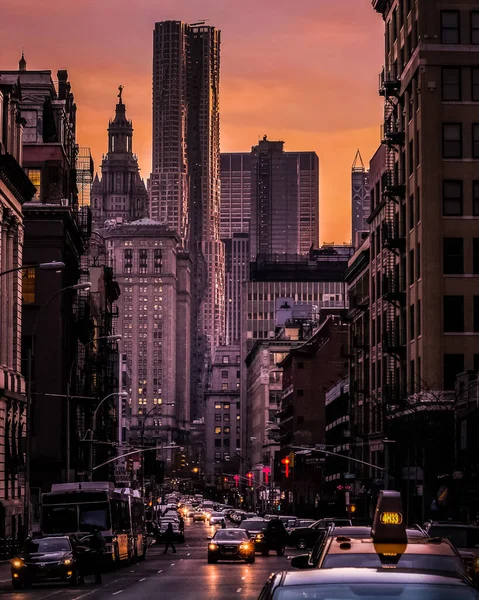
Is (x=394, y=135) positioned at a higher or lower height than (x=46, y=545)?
higher

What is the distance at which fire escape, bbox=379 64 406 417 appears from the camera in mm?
87312

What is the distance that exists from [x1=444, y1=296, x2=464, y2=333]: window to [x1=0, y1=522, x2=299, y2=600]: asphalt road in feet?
74.7

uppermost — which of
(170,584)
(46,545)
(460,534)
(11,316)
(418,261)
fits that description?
(418,261)

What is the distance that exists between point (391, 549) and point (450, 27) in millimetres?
74173

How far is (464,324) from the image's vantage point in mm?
80250

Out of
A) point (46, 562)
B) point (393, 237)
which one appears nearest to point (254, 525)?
point (393, 237)

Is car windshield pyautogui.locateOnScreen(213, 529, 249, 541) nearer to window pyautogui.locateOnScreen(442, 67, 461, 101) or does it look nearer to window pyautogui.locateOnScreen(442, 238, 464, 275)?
window pyautogui.locateOnScreen(442, 238, 464, 275)

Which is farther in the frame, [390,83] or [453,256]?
[390,83]

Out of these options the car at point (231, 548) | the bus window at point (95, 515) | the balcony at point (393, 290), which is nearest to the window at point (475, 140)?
the balcony at point (393, 290)

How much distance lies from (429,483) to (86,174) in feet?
248

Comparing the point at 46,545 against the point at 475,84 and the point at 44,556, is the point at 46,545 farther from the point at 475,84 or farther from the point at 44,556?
the point at 475,84

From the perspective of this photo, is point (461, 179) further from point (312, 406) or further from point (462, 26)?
point (312, 406)

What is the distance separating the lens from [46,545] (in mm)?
43594

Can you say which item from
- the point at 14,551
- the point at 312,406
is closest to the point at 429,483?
the point at 14,551
